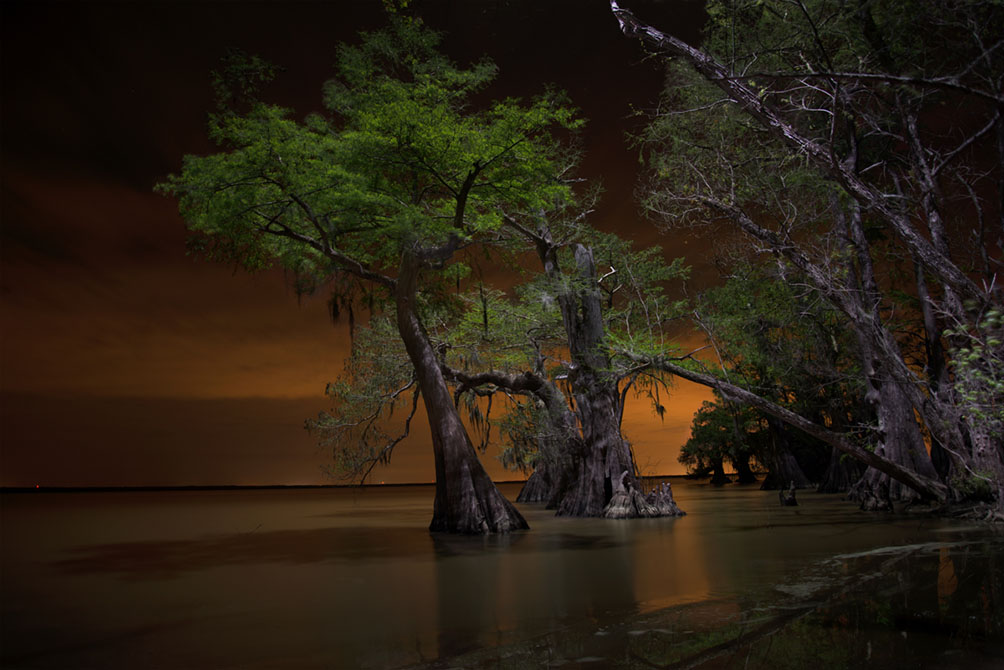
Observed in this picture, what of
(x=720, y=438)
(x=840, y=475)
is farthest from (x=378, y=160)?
(x=720, y=438)

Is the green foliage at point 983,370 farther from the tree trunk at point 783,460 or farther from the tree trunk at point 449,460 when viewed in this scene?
the tree trunk at point 783,460

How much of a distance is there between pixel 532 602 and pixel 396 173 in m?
10.3

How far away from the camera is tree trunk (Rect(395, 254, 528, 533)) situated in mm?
13203

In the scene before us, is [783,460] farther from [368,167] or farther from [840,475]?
[368,167]

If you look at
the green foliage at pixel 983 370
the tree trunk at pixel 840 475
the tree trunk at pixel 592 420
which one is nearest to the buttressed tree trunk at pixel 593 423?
the tree trunk at pixel 592 420

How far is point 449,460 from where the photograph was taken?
44.3ft

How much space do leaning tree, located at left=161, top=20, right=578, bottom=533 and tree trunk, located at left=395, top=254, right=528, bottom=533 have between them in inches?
1.1

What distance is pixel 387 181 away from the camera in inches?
558

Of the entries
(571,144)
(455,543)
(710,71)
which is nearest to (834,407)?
(571,144)

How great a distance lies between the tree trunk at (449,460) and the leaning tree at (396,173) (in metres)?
0.03

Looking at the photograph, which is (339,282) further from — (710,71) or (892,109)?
(892,109)

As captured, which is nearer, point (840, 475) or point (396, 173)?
point (396, 173)

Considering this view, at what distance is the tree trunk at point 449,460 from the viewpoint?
43.3 ft

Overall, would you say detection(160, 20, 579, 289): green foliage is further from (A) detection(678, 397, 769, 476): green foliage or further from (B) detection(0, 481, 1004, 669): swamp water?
(A) detection(678, 397, 769, 476): green foliage
